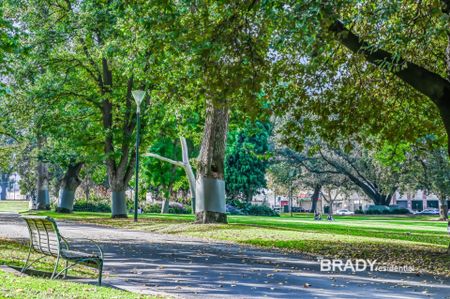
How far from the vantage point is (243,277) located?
10.4 m

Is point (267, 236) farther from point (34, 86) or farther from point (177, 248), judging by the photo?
point (34, 86)

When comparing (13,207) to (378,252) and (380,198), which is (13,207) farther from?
(378,252)

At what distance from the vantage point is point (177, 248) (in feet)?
50.3

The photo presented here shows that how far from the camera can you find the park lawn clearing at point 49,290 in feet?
24.2

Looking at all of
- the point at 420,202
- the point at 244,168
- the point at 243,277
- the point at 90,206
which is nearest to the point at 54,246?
the point at 243,277

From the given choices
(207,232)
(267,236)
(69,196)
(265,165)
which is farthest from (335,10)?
(265,165)

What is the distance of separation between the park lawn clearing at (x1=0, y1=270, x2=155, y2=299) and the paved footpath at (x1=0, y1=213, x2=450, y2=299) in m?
0.69

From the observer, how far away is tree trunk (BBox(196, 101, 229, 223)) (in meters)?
22.5

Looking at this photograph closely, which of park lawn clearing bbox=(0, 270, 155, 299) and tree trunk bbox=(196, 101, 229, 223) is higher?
tree trunk bbox=(196, 101, 229, 223)

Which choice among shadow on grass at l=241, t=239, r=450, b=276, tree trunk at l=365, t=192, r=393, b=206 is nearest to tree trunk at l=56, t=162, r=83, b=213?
shadow on grass at l=241, t=239, r=450, b=276

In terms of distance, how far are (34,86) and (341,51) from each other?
731 inches

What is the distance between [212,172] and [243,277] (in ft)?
40.9

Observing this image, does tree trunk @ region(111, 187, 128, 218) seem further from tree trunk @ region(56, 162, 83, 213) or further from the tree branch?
the tree branch

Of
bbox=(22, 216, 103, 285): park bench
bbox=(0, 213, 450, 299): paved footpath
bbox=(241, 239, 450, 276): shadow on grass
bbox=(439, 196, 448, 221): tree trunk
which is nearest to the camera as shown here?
bbox=(22, 216, 103, 285): park bench
